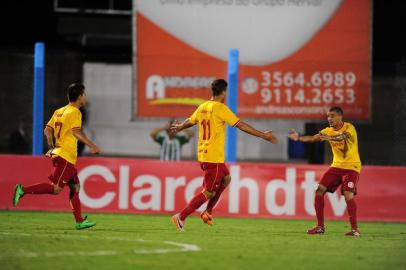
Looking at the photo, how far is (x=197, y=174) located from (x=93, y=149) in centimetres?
490

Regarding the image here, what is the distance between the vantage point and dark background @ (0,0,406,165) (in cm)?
1903

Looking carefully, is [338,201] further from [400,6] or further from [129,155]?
[400,6]

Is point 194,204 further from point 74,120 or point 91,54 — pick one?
point 91,54

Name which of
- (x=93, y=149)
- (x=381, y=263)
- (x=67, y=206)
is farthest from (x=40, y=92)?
(x=381, y=263)

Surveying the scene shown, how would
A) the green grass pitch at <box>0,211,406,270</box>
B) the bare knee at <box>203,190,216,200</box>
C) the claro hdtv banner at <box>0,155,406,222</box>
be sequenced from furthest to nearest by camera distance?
the claro hdtv banner at <box>0,155,406,222</box> < the bare knee at <box>203,190,216,200</box> < the green grass pitch at <box>0,211,406,270</box>

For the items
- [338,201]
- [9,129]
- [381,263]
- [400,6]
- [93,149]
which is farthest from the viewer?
[400,6]

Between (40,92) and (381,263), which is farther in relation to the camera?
(40,92)

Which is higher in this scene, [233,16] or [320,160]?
[233,16]

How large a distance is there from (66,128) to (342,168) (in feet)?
12.4

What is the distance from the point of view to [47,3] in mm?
26766

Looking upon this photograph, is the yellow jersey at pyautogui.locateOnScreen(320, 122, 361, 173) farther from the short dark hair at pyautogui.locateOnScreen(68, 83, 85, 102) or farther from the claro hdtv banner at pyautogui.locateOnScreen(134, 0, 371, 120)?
the claro hdtv banner at pyautogui.locateOnScreen(134, 0, 371, 120)

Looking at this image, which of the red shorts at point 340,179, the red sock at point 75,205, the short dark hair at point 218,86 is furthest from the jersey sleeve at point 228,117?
the red sock at point 75,205

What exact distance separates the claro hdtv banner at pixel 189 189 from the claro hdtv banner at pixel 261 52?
3573 mm

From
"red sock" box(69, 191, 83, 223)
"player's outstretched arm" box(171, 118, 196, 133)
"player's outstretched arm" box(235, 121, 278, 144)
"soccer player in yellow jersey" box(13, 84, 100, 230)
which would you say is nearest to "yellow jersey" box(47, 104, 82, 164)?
"soccer player in yellow jersey" box(13, 84, 100, 230)
